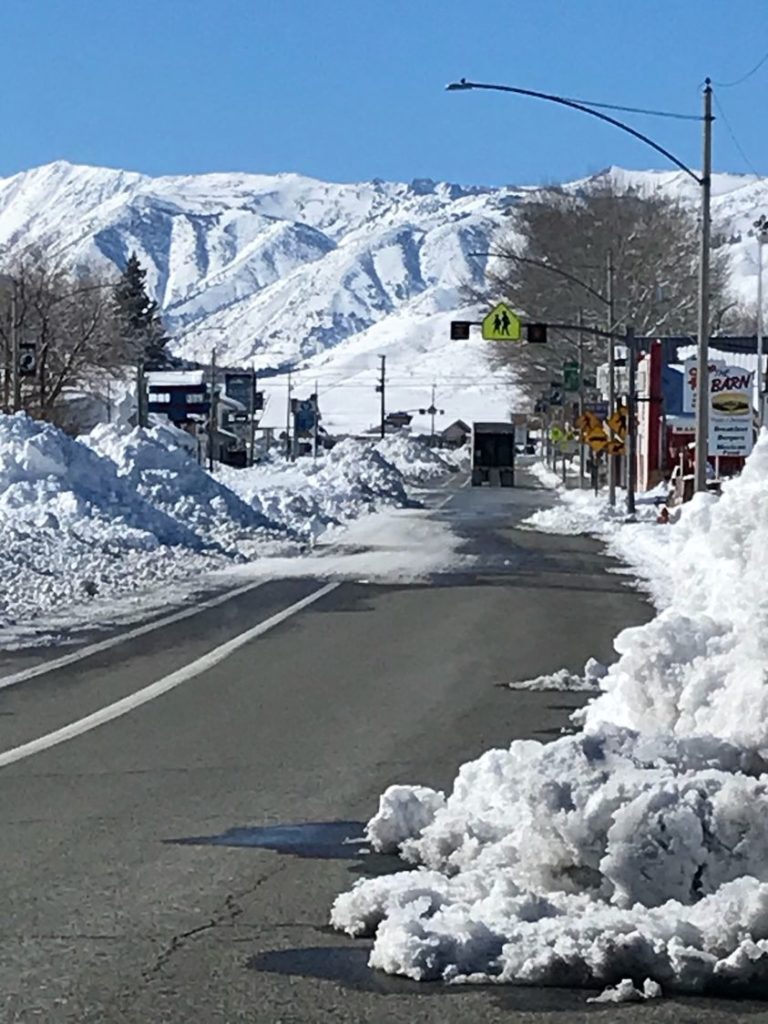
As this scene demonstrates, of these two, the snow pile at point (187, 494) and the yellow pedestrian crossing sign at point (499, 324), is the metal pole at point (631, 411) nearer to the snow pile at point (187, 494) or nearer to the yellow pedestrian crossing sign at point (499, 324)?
the yellow pedestrian crossing sign at point (499, 324)

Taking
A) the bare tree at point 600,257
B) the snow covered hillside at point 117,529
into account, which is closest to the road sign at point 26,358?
the snow covered hillside at point 117,529

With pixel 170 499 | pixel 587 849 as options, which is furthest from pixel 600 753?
pixel 170 499

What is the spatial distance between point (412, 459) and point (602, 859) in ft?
387

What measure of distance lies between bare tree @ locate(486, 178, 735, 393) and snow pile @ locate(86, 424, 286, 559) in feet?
134

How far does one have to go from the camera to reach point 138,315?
13375 centimetres

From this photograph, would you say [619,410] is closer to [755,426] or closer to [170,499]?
[755,426]

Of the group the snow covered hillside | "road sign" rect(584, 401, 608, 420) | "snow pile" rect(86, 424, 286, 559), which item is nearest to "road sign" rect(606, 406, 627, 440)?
the snow covered hillside

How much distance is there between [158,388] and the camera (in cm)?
11894

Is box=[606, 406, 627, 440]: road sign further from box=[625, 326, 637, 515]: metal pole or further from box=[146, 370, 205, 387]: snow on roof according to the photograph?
box=[146, 370, 205, 387]: snow on roof

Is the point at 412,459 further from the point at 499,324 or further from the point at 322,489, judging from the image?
the point at 499,324

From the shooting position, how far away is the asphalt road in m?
6.70

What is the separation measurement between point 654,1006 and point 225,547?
2911 cm

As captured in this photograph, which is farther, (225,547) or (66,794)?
(225,547)

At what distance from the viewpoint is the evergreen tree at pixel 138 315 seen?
11988 centimetres
